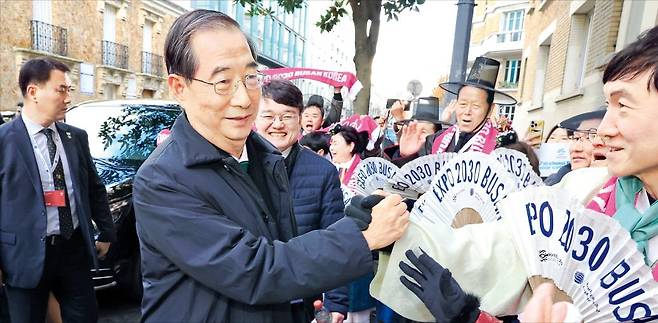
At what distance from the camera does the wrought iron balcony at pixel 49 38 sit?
1519 centimetres

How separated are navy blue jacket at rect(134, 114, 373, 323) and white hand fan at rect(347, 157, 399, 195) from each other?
1484 mm

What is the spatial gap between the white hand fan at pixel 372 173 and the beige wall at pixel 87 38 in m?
16.1

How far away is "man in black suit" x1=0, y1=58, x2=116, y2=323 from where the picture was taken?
91.2 inches

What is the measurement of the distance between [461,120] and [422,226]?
1683 millimetres

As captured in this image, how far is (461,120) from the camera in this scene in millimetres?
2730

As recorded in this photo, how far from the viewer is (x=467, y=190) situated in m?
1.64

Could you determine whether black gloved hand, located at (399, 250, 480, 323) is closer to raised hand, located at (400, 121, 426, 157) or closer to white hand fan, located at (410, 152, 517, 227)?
white hand fan, located at (410, 152, 517, 227)

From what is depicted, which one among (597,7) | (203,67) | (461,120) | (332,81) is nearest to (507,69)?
(597,7)

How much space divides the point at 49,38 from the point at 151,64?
6096 mm

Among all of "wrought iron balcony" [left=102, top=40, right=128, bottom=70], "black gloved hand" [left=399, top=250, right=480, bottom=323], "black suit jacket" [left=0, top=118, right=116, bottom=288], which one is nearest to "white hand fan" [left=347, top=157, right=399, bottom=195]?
"black gloved hand" [left=399, top=250, right=480, bottom=323]

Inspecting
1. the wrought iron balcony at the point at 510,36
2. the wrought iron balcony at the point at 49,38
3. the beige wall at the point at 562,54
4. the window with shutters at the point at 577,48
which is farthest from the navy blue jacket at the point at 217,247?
the wrought iron balcony at the point at 510,36

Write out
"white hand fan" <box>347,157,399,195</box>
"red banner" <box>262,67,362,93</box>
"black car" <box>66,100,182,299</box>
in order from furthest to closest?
"red banner" <box>262,67,362,93</box>
"black car" <box>66,100,182,299</box>
"white hand fan" <box>347,157,399,195</box>

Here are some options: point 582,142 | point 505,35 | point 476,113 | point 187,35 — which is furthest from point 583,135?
point 505,35

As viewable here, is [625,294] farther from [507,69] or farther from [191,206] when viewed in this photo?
[507,69]
